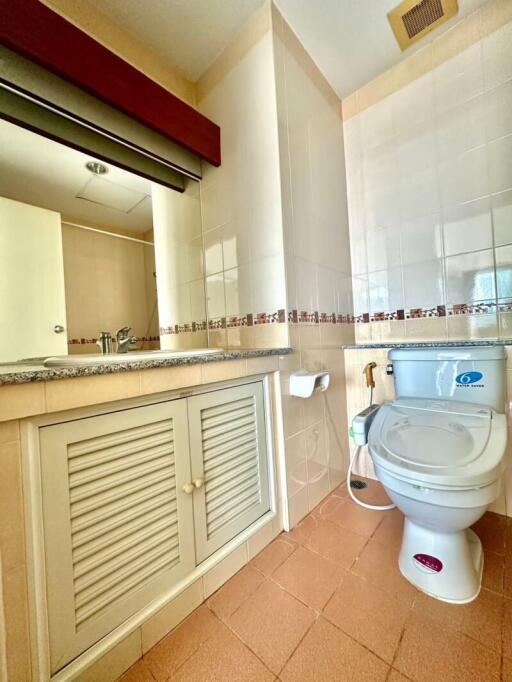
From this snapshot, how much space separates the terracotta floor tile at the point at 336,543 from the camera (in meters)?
1.04

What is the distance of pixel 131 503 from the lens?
0.74 m

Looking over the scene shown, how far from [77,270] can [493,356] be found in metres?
1.70

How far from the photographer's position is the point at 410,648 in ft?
2.40

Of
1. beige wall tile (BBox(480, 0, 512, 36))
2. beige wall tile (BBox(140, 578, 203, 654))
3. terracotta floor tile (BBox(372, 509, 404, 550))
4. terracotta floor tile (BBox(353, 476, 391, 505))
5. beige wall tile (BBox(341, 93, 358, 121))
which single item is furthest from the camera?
beige wall tile (BBox(341, 93, 358, 121))

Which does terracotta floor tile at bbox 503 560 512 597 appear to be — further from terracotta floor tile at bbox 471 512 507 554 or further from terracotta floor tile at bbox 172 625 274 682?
terracotta floor tile at bbox 172 625 274 682

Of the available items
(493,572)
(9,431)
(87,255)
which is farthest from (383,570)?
(87,255)

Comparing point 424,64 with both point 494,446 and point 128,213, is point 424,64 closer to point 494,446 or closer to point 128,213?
point 128,213

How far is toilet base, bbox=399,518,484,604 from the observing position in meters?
0.86

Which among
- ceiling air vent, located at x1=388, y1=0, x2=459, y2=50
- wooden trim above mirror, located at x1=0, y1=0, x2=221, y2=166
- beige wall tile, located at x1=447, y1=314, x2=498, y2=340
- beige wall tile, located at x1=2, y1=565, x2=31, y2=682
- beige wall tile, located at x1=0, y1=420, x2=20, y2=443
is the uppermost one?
ceiling air vent, located at x1=388, y1=0, x2=459, y2=50

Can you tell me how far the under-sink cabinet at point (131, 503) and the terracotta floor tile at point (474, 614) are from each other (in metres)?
0.62

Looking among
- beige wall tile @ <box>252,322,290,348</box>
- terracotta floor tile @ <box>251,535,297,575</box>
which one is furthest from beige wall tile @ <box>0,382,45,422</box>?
terracotta floor tile @ <box>251,535,297,575</box>

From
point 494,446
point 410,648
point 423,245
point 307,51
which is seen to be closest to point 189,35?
point 307,51

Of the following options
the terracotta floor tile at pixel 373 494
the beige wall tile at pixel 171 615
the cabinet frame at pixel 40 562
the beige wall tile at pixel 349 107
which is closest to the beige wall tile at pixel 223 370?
the cabinet frame at pixel 40 562

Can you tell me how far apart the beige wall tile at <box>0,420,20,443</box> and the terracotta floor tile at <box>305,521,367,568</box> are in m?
1.09
